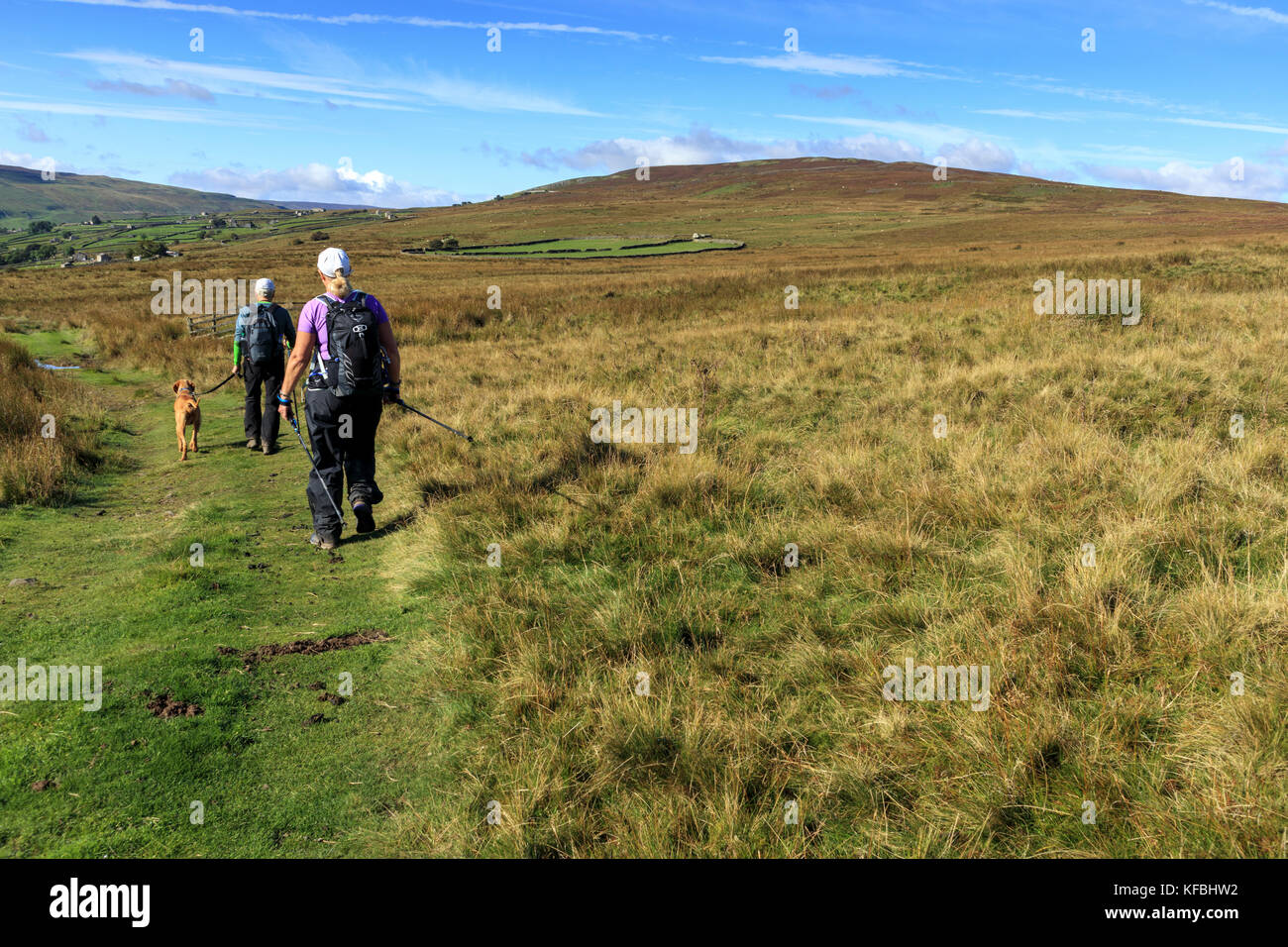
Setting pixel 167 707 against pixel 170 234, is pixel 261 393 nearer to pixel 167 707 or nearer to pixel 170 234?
pixel 167 707

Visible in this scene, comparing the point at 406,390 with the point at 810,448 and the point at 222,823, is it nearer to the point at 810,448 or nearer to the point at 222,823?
the point at 810,448

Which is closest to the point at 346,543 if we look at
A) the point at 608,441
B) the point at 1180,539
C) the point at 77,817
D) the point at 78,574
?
the point at 78,574

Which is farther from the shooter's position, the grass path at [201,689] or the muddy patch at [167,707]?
the muddy patch at [167,707]

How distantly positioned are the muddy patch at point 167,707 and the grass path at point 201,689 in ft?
0.13

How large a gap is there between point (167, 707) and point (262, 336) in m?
7.09

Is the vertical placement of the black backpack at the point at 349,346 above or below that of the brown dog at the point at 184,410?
above

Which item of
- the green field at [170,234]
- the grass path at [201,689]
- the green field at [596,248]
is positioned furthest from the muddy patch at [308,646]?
the green field at [170,234]

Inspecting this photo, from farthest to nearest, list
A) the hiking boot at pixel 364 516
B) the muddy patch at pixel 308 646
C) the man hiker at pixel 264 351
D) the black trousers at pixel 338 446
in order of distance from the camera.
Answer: the man hiker at pixel 264 351 → the hiking boot at pixel 364 516 → the black trousers at pixel 338 446 → the muddy patch at pixel 308 646

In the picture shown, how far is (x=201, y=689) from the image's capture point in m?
3.95

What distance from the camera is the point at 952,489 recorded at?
598 cm

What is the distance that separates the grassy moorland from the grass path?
22 mm

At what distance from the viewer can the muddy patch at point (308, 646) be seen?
4422 millimetres

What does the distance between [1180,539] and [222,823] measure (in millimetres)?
5720

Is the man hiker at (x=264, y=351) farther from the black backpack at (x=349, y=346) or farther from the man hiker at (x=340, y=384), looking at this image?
the black backpack at (x=349, y=346)
